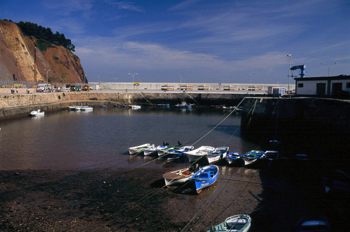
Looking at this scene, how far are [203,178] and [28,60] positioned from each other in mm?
104086

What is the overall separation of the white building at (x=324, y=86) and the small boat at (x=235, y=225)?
3138cm

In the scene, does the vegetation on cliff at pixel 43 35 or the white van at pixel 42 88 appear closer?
the white van at pixel 42 88

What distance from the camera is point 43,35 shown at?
139 meters

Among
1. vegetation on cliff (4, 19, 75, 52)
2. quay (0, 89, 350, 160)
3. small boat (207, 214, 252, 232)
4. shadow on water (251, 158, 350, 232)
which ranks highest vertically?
vegetation on cliff (4, 19, 75, 52)

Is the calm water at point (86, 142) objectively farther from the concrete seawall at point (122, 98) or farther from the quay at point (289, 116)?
the concrete seawall at point (122, 98)

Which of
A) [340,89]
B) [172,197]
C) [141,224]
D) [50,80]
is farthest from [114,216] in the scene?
[50,80]

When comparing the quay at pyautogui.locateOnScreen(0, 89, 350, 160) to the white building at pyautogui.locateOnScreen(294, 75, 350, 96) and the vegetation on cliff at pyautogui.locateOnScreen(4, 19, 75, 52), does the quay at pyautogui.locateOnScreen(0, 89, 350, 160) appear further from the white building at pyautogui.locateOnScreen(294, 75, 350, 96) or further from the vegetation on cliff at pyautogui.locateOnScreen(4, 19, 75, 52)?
the vegetation on cliff at pyautogui.locateOnScreen(4, 19, 75, 52)

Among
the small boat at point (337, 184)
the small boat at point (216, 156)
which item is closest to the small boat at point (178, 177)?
the small boat at point (216, 156)

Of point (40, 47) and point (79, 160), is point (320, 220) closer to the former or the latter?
point (79, 160)

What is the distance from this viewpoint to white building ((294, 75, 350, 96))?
3772 cm

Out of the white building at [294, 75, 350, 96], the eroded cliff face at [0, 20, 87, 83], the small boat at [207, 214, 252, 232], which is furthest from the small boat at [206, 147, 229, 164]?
the eroded cliff face at [0, 20, 87, 83]

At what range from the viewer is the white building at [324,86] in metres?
37.7

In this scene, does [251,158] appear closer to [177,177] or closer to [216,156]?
[216,156]

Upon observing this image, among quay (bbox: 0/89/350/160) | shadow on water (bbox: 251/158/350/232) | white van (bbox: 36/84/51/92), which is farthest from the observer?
white van (bbox: 36/84/51/92)
